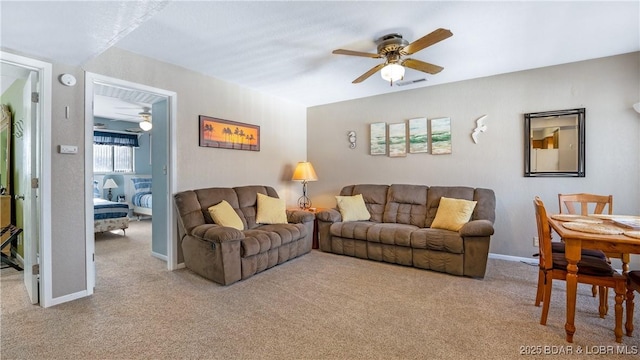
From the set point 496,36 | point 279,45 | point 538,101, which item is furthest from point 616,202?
point 279,45

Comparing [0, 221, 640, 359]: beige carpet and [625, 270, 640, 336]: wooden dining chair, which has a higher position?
[625, 270, 640, 336]: wooden dining chair

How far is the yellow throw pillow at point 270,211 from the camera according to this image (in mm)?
3879

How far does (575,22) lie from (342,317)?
3.17 m

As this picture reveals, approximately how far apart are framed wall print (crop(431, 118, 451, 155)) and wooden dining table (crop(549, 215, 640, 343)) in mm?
2249

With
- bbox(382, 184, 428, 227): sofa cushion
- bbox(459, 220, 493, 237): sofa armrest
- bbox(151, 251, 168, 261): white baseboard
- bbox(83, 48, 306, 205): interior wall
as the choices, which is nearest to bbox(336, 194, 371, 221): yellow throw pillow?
bbox(382, 184, 428, 227): sofa cushion

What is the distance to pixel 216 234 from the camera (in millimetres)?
2838

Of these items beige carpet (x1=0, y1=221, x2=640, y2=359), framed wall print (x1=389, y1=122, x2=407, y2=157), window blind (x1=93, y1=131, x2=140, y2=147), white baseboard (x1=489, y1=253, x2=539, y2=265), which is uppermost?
window blind (x1=93, y1=131, x2=140, y2=147)

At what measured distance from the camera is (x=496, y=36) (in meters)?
2.76

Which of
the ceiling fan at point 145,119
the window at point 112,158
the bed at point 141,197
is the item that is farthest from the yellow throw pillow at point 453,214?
the window at point 112,158

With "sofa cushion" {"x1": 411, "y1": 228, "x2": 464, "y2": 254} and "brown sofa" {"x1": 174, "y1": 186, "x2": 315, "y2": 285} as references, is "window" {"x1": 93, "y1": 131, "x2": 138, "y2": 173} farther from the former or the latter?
"sofa cushion" {"x1": 411, "y1": 228, "x2": 464, "y2": 254}

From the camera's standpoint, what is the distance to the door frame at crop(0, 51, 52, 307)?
2.44 meters

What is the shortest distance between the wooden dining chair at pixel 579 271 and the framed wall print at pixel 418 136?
86.6 inches

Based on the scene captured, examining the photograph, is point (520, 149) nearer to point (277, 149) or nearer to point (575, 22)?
point (575, 22)

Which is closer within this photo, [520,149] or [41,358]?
[41,358]
